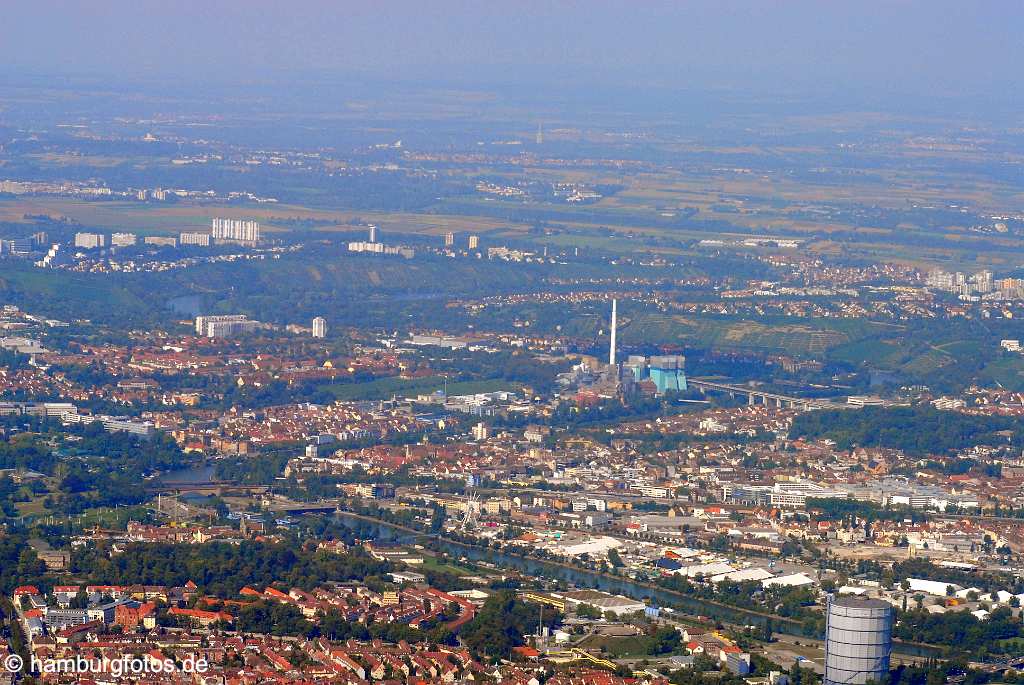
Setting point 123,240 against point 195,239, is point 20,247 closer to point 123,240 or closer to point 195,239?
point 123,240

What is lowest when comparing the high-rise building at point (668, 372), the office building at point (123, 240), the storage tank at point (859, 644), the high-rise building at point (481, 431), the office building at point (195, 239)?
the office building at point (195, 239)

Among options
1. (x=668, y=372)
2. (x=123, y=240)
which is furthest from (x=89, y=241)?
(x=668, y=372)

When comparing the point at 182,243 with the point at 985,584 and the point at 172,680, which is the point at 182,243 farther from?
the point at 172,680

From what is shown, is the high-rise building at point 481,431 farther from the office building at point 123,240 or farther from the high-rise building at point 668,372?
the office building at point 123,240

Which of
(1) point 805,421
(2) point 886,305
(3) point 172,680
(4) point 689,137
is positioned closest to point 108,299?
(2) point 886,305

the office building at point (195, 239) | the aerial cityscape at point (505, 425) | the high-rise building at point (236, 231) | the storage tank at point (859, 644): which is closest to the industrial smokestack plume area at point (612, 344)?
the aerial cityscape at point (505, 425)

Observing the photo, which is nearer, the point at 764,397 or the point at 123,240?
the point at 764,397

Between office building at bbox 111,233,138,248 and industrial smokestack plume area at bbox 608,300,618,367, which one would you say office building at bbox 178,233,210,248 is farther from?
industrial smokestack plume area at bbox 608,300,618,367
